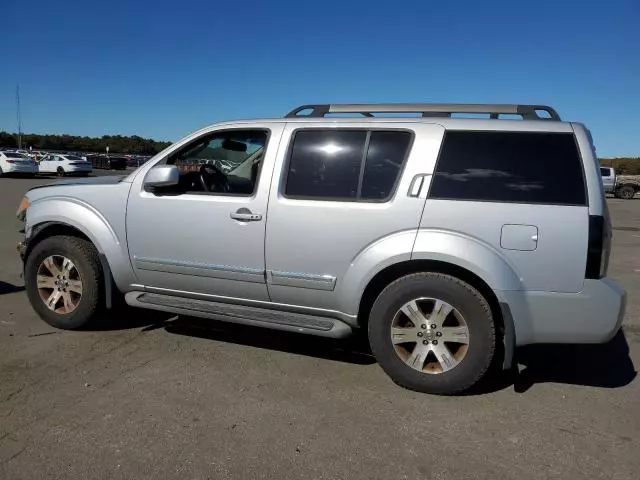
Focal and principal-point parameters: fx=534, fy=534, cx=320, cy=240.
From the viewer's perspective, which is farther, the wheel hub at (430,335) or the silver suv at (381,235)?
the wheel hub at (430,335)

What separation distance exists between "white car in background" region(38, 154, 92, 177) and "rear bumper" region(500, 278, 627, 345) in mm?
35115

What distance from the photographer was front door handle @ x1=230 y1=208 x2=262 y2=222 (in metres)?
3.98

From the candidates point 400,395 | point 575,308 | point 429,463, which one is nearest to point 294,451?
point 429,463

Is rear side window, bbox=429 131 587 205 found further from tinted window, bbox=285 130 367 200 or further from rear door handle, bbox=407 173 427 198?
tinted window, bbox=285 130 367 200

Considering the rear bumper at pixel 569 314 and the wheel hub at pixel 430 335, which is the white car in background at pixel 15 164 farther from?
the rear bumper at pixel 569 314

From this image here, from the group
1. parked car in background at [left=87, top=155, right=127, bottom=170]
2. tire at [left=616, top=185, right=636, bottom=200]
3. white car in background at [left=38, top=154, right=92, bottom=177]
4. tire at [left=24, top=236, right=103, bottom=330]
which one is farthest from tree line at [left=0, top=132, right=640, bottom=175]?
tire at [left=24, top=236, right=103, bottom=330]

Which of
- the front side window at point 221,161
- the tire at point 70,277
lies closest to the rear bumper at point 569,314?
the front side window at point 221,161

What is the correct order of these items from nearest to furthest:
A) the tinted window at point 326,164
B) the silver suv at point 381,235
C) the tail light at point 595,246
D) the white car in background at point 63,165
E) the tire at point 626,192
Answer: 1. the tail light at point 595,246
2. the silver suv at point 381,235
3. the tinted window at point 326,164
4. the tire at point 626,192
5. the white car in background at point 63,165

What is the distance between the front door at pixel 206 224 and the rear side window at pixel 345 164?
222 mm

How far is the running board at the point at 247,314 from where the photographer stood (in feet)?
12.7

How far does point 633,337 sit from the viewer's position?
5066 millimetres

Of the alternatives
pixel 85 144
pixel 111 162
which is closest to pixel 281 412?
pixel 111 162

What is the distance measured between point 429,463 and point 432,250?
1.33 meters

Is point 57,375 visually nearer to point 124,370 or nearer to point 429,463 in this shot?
point 124,370
